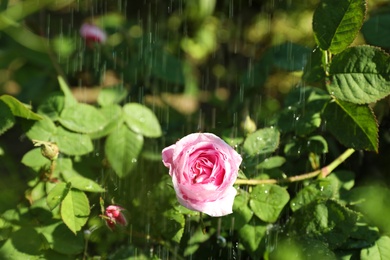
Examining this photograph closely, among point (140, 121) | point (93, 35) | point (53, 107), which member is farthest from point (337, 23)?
point (93, 35)

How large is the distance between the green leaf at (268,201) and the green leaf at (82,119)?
1.22 feet

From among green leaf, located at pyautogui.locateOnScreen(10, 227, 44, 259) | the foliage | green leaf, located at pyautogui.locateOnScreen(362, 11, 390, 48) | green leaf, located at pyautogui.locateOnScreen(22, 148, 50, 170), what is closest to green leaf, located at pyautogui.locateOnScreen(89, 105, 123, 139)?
the foliage

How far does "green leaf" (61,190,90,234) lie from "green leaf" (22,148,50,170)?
0.42 feet

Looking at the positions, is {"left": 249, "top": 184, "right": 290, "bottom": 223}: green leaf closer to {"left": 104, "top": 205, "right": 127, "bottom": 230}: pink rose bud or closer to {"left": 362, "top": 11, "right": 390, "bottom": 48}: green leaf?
{"left": 104, "top": 205, "right": 127, "bottom": 230}: pink rose bud

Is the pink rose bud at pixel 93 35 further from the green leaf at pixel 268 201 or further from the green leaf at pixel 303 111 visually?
the green leaf at pixel 268 201

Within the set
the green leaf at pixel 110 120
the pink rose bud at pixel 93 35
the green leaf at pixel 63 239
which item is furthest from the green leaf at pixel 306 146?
the pink rose bud at pixel 93 35

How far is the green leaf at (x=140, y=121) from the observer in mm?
1504

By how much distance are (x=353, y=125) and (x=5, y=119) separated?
67cm

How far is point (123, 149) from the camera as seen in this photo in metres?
1.47

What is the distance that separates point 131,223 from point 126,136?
21 cm

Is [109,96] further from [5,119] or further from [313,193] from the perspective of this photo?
[313,193]

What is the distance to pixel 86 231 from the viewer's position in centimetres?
136

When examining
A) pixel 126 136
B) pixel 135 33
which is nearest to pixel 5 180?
pixel 126 136

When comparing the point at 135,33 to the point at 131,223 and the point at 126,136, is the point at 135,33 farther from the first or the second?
the point at 131,223
